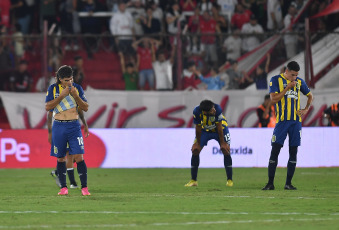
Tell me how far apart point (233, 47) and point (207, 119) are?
25.0ft

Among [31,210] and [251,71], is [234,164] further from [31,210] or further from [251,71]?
[31,210]

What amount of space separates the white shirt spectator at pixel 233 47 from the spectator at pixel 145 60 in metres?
2.01

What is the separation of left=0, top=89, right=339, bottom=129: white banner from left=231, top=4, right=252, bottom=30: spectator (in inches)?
131

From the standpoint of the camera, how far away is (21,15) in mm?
26078

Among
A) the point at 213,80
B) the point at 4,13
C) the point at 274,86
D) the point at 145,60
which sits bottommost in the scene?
the point at 213,80

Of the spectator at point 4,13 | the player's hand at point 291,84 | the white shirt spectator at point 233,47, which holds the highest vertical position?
the spectator at point 4,13

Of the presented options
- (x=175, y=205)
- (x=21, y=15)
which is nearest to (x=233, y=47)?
(x=21, y=15)

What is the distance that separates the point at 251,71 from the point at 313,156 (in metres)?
2.98

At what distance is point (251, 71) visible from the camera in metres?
22.4

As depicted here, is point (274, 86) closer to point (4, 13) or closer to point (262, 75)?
point (262, 75)

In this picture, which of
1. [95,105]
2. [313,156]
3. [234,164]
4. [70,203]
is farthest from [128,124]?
[70,203]

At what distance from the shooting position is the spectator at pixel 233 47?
22.3 m

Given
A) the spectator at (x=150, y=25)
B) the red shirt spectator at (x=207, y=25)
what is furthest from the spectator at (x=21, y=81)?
the red shirt spectator at (x=207, y=25)

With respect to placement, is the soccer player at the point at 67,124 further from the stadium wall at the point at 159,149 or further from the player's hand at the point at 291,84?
the stadium wall at the point at 159,149
